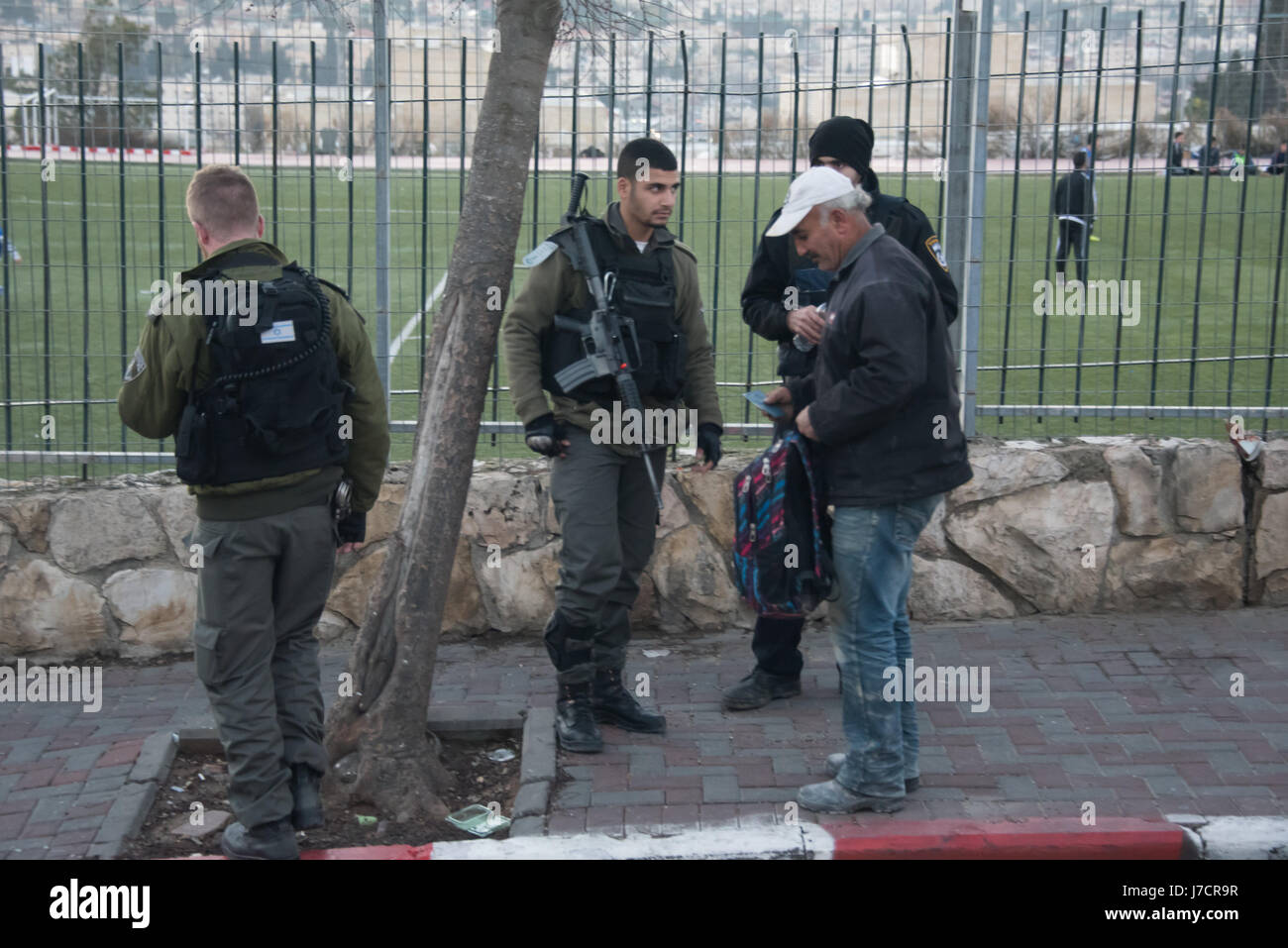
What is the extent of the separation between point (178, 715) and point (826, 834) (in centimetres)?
273

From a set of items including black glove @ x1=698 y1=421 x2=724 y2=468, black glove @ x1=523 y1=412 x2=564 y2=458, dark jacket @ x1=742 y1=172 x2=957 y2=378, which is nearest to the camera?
black glove @ x1=523 y1=412 x2=564 y2=458

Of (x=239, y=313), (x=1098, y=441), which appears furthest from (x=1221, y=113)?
(x=239, y=313)

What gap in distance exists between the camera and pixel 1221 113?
6.34 meters

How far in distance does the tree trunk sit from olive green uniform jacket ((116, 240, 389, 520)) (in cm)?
27

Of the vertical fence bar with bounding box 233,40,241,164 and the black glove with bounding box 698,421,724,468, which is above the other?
the vertical fence bar with bounding box 233,40,241,164

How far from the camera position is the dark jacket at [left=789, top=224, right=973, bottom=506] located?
4.06 meters

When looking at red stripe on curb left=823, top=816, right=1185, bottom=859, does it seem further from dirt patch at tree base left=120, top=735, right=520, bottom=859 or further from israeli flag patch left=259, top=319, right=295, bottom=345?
israeli flag patch left=259, top=319, right=295, bottom=345

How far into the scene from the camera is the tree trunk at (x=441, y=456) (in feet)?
14.9

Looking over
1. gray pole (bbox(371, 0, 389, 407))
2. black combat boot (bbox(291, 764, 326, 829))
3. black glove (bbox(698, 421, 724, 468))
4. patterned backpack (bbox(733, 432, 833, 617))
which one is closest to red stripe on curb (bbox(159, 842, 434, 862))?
black combat boot (bbox(291, 764, 326, 829))

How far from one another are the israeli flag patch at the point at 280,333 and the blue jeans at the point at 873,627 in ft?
5.89

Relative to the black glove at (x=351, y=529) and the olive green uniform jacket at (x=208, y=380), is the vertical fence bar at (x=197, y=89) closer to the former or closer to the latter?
the olive green uniform jacket at (x=208, y=380)

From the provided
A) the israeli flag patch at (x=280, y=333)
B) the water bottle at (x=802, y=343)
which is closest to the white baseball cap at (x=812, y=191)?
the water bottle at (x=802, y=343)

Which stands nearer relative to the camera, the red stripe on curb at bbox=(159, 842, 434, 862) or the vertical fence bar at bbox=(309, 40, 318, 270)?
the red stripe on curb at bbox=(159, 842, 434, 862)

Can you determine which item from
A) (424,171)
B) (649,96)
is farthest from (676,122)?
(424,171)
